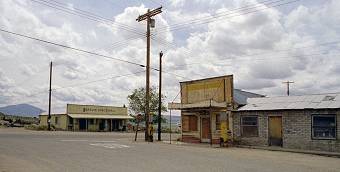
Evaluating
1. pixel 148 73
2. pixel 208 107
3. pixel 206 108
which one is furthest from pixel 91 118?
pixel 208 107

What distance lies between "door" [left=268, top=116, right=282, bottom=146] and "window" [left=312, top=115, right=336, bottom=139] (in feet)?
8.03

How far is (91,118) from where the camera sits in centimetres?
6388

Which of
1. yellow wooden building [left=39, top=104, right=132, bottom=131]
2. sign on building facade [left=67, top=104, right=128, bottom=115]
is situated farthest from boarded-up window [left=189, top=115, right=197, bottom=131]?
sign on building facade [left=67, top=104, right=128, bottom=115]

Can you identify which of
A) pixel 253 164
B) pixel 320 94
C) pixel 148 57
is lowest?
pixel 253 164

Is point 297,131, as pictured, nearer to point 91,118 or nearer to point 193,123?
point 193,123

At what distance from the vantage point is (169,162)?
53.0 feet

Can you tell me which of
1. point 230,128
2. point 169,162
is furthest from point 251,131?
point 169,162

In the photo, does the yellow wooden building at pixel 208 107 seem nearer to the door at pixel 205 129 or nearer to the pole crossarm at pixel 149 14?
the door at pixel 205 129

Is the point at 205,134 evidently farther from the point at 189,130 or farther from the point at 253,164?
the point at 253,164

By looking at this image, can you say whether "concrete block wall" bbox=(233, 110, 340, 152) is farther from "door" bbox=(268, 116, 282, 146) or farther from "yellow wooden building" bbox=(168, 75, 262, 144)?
"yellow wooden building" bbox=(168, 75, 262, 144)

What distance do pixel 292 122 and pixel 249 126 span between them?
3426 millimetres

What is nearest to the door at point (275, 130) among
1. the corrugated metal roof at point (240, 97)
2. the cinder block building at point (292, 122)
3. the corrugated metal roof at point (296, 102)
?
the cinder block building at point (292, 122)

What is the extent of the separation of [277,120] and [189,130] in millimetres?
8529

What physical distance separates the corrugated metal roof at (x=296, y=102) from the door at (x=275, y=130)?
75cm
